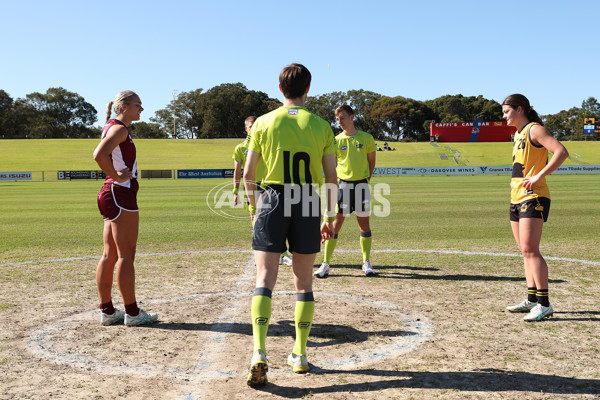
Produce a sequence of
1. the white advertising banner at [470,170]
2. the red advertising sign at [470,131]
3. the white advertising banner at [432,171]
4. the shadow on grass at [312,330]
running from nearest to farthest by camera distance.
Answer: the shadow on grass at [312,330]
the white advertising banner at [470,170]
the white advertising banner at [432,171]
the red advertising sign at [470,131]

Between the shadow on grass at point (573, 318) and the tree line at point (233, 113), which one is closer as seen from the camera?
the shadow on grass at point (573, 318)

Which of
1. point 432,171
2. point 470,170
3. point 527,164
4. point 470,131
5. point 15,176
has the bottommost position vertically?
point 15,176

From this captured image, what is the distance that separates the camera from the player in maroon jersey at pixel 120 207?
5.02m

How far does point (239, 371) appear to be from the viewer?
13.1 ft

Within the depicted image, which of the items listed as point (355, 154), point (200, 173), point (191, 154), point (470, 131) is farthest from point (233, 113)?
point (355, 154)

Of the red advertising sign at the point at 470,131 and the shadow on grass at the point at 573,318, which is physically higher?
the red advertising sign at the point at 470,131

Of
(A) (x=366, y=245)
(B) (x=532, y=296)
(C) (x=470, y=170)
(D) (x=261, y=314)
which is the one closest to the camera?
(D) (x=261, y=314)

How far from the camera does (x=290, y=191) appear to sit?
403cm

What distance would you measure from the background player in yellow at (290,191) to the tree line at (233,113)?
110m

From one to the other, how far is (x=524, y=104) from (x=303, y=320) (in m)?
3.69

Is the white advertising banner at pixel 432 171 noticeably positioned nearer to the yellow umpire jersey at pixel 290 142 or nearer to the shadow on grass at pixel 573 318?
the shadow on grass at pixel 573 318

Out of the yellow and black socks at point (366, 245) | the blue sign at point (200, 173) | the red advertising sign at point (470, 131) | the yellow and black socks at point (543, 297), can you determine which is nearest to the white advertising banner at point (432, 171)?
the blue sign at point (200, 173)

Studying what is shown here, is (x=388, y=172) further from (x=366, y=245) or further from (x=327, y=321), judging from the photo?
(x=327, y=321)

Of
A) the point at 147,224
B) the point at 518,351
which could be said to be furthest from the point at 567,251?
the point at 147,224
